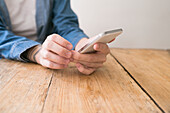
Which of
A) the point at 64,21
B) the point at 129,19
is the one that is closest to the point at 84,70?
the point at 64,21

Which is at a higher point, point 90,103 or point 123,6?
point 123,6

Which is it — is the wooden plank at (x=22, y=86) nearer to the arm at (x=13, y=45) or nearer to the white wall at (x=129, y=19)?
the arm at (x=13, y=45)

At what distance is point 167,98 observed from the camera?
17.0 inches

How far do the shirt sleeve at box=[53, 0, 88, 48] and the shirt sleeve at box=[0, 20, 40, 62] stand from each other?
243 millimetres

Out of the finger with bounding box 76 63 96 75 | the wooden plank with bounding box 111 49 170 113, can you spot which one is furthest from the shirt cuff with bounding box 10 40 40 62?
the wooden plank with bounding box 111 49 170 113

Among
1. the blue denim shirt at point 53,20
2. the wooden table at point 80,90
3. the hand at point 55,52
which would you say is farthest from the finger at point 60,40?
the blue denim shirt at point 53,20

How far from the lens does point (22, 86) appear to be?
1.43ft

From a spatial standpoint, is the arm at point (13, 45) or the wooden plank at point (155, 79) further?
the arm at point (13, 45)

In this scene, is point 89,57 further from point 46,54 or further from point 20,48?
point 20,48

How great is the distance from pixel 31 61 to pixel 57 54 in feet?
0.58

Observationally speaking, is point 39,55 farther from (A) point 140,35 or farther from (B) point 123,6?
(A) point 140,35

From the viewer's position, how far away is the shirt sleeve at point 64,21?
2.64ft

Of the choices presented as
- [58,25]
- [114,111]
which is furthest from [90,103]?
[58,25]

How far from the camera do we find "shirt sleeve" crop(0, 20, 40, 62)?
1.95ft
